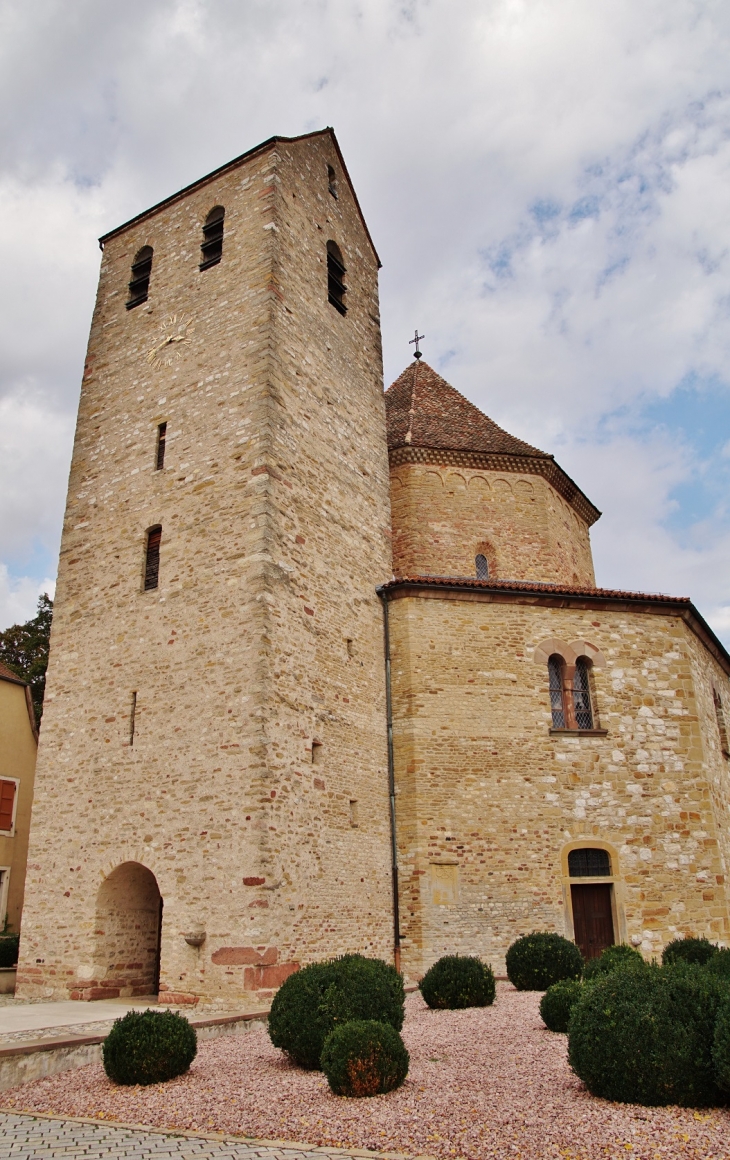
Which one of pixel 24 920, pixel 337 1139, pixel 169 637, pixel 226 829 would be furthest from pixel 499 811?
pixel 337 1139

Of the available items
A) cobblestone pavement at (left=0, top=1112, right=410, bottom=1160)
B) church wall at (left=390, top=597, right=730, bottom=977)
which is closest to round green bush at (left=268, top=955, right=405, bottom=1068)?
cobblestone pavement at (left=0, top=1112, right=410, bottom=1160)

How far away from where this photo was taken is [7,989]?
1440 cm

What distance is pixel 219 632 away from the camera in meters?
12.9

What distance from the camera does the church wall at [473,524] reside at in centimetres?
1943

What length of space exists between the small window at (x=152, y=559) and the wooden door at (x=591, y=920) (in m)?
9.52

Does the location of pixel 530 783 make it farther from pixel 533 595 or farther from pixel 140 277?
pixel 140 277

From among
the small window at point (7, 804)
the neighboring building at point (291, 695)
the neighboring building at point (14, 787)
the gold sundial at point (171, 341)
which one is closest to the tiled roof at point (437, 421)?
the neighboring building at point (291, 695)

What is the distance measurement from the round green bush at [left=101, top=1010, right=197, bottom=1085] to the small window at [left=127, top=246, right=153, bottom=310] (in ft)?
48.1

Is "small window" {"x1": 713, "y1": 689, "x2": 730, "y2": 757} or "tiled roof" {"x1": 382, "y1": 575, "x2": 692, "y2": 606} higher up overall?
"tiled roof" {"x1": 382, "y1": 575, "x2": 692, "y2": 606}

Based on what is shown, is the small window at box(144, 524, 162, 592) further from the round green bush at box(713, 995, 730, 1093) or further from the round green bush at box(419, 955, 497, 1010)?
→ the round green bush at box(713, 995, 730, 1093)

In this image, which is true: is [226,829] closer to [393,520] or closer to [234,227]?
[393,520]

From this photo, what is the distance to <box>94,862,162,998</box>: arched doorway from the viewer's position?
41.8 feet

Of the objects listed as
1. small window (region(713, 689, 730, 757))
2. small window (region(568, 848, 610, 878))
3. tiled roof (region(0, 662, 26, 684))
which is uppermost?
tiled roof (region(0, 662, 26, 684))

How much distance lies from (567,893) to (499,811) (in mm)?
1900
